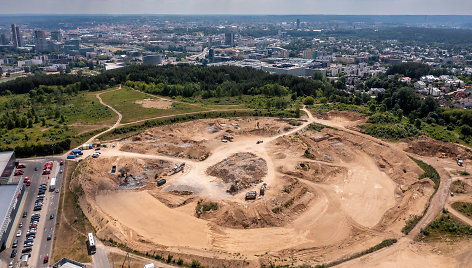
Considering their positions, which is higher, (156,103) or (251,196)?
(156,103)

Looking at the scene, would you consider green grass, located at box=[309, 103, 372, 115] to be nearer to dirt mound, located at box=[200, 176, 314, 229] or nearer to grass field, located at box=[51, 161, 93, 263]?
dirt mound, located at box=[200, 176, 314, 229]

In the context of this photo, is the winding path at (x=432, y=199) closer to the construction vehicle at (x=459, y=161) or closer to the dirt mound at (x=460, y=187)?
the dirt mound at (x=460, y=187)

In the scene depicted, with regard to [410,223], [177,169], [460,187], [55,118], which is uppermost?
[55,118]

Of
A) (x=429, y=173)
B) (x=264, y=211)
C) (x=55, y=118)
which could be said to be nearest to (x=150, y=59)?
(x=55, y=118)

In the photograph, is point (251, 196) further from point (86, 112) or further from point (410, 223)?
point (86, 112)

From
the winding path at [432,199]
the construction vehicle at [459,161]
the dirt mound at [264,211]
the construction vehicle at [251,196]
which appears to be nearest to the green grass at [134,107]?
the winding path at [432,199]

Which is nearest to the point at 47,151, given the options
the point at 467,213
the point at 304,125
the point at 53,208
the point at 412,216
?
the point at 53,208

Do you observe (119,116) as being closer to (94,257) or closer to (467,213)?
(94,257)
